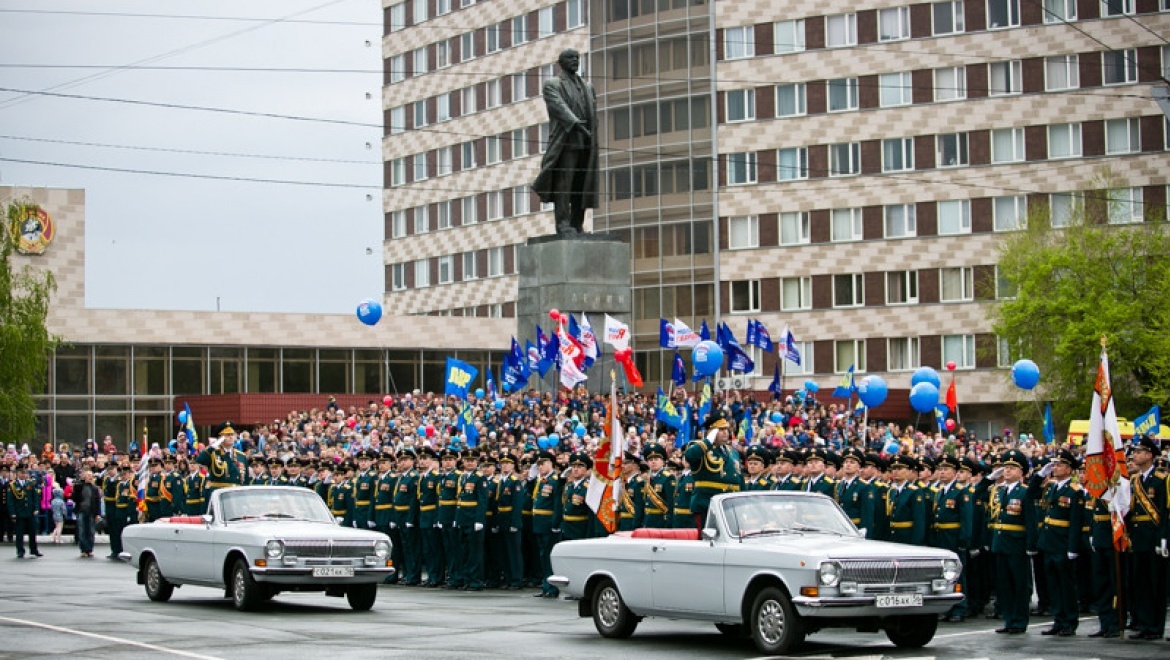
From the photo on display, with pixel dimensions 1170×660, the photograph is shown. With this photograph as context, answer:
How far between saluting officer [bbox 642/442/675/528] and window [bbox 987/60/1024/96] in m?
50.5

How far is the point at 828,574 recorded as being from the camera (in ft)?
52.5

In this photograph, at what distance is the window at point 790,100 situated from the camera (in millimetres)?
74375

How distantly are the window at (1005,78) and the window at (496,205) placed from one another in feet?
83.5

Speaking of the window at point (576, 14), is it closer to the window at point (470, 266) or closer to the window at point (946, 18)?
the window at point (470, 266)

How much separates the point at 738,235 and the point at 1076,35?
1597cm

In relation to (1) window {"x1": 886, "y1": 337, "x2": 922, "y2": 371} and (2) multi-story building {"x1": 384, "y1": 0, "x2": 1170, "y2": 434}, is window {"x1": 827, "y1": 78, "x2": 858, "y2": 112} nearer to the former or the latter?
(2) multi-story building {"x1": 384, "y1": 0, "x2": 1170, "y2": 434}

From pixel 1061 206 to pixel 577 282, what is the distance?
35.9m

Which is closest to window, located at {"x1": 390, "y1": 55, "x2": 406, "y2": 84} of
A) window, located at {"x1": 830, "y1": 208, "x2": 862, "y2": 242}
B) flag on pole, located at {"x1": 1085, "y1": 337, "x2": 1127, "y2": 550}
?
window, located at {"x1": 830, "y1": 208, "x2": 862, "y2": 242}

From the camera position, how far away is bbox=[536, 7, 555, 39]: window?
271 feet

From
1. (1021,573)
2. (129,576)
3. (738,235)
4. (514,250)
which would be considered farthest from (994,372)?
(1021,573)

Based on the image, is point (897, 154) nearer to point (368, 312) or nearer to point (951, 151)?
point (951, 151)

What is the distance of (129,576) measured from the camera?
2875 cm

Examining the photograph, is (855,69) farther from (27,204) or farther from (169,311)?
(27,204)

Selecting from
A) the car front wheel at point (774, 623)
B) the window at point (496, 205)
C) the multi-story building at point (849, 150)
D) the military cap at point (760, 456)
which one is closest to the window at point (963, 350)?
the multi-story building at point (849, 150)
